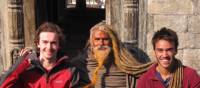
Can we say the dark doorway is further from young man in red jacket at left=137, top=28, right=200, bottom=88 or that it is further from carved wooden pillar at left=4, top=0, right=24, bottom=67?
young man in red jacket at left=137, top=28, right=200, bottom=88

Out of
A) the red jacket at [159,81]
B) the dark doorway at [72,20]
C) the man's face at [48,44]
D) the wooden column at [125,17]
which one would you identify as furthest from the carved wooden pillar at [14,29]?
the red jacket at [159,81]

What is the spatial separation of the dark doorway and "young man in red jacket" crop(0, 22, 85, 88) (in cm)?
358

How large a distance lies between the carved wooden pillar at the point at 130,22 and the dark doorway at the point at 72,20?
1.91 m

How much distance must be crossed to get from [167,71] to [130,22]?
1708 mm

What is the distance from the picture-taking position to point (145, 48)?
555 cm

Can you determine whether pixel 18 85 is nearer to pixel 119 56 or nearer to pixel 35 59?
pixel 35 59

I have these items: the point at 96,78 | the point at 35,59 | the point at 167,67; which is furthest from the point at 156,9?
the point at 35,59

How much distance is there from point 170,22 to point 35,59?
7.15 ft

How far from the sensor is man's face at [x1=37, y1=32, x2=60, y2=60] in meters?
3.57

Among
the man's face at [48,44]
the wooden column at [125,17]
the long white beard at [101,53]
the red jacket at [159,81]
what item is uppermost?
the wooden column at [125,17]

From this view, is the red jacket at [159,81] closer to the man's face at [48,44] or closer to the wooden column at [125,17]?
the man's face at [48,44]

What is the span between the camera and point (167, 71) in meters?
3.80

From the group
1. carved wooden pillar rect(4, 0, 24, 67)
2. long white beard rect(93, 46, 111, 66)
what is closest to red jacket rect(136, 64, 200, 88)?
long white beard rect(93, 46, 111, 66)

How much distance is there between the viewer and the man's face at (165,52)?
3.69m
